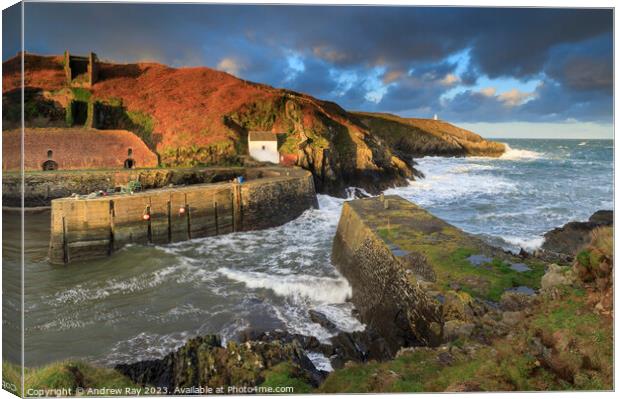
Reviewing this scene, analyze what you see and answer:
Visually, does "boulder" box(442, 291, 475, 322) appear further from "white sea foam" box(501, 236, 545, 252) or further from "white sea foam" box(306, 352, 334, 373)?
"white sea foam" box(501, 236, 545, 252)

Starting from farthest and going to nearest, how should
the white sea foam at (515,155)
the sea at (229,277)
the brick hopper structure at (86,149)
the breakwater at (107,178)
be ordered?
the white sea foam at (515,155), the brick hopper structure at (86,149), the breakwater at (107,178), the sea at (229,277)

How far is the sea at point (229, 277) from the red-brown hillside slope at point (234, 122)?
703cm

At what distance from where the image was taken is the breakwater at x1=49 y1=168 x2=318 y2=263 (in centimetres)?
1468

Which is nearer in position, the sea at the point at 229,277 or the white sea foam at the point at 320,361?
the white sea foam at the point at 320,361

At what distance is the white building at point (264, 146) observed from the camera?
1104 inches

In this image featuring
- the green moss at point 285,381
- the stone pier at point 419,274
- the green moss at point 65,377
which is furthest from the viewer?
the stone pier at point 419,274

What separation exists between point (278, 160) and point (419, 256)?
66.6ft

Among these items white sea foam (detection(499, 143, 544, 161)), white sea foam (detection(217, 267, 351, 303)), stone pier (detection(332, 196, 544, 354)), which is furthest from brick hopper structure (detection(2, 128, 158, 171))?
white sea foam (detection(499, 143, 544, 161))

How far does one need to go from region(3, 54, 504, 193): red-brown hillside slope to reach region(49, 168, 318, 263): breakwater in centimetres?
491

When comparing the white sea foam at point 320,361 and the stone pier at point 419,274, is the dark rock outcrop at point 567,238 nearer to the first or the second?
the stone pier at point 419,274

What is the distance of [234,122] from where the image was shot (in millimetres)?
28062

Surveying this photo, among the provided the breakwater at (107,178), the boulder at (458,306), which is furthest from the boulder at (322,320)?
the breakwater at (107,178)

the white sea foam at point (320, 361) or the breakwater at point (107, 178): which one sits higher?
the breakwater at point (107, 178)

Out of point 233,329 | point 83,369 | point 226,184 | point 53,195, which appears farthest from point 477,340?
point 53,195
